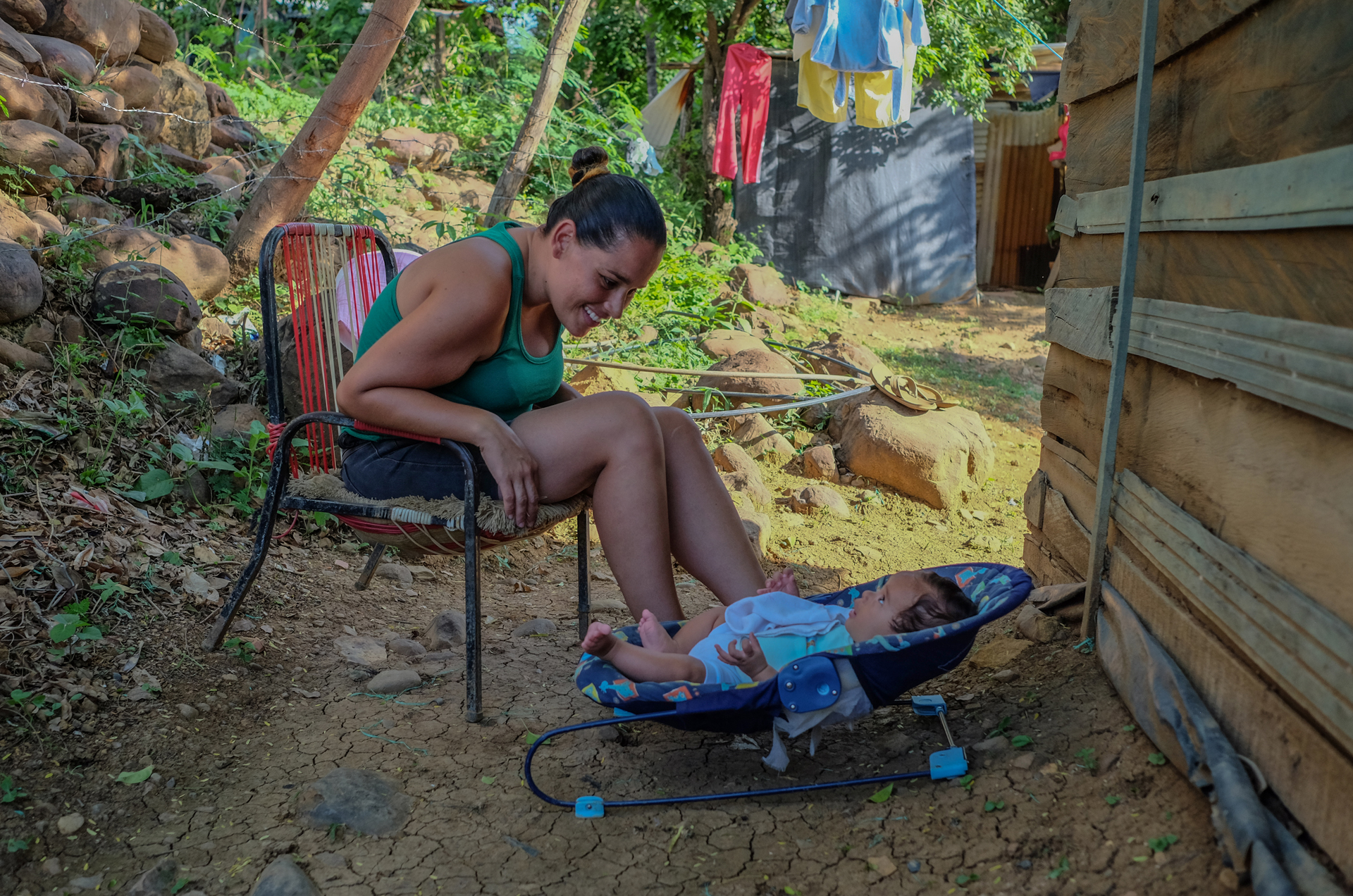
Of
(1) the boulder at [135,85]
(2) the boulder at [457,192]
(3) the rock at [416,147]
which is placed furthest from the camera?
(3) the rock at [416,147]

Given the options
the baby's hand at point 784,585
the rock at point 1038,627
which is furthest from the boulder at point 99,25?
the rock at point 1038,627

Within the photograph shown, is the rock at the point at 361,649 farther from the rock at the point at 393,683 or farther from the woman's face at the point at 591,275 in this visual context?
the woman's face at the point at 591,275

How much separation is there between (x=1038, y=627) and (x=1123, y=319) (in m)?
0.87

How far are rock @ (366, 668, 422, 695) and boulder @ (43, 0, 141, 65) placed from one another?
17.2ft

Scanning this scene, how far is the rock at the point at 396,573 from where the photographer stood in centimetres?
350

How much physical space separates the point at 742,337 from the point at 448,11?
8.22 meters

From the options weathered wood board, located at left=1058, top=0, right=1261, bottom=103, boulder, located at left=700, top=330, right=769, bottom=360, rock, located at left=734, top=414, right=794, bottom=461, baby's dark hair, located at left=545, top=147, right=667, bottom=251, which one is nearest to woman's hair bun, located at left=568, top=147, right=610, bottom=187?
baby's dark hair, located at left=545, top=147, right=667, bottom=251

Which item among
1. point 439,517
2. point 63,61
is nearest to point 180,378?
point 439,517

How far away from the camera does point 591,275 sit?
88.3 inches

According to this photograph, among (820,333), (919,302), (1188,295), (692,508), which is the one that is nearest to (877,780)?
(692,508)

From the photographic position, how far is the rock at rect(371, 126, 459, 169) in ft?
27.6

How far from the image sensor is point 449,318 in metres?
2.18

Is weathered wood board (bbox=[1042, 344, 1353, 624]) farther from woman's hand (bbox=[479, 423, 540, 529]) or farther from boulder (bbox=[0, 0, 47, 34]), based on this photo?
boulder (bbox=[0, 0, 47, 34])

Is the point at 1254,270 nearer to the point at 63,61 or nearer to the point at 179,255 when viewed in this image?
the point at 179,255
